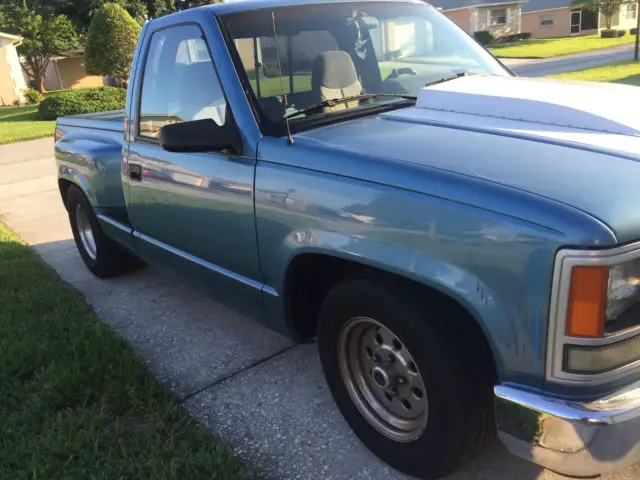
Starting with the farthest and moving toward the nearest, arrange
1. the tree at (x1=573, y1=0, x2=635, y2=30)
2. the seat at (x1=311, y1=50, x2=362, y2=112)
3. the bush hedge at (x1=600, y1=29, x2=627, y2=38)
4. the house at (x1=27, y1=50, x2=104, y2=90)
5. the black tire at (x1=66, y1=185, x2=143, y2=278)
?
the bush hedge at (x1=600, y1=29, x2=627, y2=38), the house at (x1=27, y1=50, x2=104, y2=90), the tree at (x1=573, y1=0, x2=635, y2=30), the black tire at (x1=66, y1=185, x2=143, y2=278), the seat at (x1=311, y1=50, x2=362, y2=112)

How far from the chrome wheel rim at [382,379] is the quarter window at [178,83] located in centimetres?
123

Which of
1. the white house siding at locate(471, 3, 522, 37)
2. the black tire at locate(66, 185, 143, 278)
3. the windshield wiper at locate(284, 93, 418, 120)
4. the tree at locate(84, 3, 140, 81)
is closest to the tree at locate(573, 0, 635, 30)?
the white house siding at locate(471, 3, 522, 37)

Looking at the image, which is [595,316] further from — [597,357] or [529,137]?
[529,137]

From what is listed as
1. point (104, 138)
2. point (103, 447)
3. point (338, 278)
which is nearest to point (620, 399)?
point (338, 278)

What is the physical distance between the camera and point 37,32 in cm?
3375

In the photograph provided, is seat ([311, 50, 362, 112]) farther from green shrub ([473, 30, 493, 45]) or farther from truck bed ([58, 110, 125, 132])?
green shrub ([473, 30, 493, 45])

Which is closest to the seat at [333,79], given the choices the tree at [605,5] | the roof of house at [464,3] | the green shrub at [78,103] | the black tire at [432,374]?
the black tire at [432,374]

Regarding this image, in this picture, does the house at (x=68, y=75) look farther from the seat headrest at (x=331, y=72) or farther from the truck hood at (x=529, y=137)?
the truck hood at (x=529, y=137)

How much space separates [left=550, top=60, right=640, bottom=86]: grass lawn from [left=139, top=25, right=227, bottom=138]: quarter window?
14.0 meters

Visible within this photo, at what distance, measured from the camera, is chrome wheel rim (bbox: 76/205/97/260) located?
509 centimetres

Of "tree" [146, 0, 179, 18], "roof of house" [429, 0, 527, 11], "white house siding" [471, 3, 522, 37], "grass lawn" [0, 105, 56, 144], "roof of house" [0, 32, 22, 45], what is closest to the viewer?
"grass lawn" [0, 105, 56, 144]

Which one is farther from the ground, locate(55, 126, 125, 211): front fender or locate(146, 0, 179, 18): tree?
locate(146, 0, 179, 18): tree

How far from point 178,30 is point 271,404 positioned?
2049 millimetres

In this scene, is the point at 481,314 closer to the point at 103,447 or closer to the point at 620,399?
the point at 620,399
